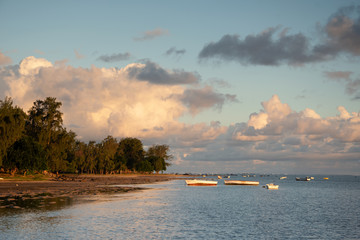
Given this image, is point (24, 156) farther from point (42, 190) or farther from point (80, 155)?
point (80, 155)

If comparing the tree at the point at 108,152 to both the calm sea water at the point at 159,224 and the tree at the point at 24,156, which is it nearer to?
the tree at the point at 24,156

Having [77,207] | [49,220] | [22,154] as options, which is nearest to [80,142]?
[22,154]

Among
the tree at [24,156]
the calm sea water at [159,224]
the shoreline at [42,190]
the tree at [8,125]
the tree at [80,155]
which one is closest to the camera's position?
the calm sea water at [159,224]

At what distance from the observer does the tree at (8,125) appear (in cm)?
8556

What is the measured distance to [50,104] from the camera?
121750mm

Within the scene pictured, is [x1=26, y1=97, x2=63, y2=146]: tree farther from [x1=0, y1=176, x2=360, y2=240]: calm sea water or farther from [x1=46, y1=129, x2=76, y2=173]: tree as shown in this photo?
[x1=0, y1=176, x2=360, y2=240]: calm sea water

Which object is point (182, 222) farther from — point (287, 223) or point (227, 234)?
point (287, 223)

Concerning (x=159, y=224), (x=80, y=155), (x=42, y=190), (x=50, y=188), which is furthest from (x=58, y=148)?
(x=159, y=224)

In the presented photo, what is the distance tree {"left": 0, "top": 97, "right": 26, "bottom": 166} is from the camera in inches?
3369

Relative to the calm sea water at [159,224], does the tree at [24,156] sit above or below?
above

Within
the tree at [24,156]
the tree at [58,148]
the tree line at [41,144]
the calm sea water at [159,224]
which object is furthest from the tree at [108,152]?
the calm sea water at [159,224]

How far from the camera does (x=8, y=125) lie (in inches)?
3408

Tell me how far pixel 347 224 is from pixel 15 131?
243 feet

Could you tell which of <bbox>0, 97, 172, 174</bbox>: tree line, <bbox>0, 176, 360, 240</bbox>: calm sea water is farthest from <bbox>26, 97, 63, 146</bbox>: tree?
<bbox>0, 176, 360, 240</bbox>: calm sea water
